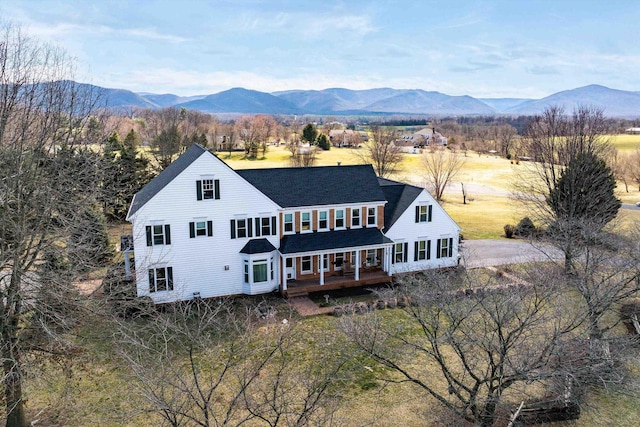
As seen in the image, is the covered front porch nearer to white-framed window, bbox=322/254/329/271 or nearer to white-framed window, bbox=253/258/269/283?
white-framed window, bbox=322/254/329/271

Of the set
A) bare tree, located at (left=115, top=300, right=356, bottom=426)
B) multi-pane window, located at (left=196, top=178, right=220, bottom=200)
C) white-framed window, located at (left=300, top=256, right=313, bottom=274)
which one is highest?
multi-pane window, located at (left=196, top=178, right=220, bottom=200)

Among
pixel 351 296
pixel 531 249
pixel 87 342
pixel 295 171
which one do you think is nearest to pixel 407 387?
pixel 351 296

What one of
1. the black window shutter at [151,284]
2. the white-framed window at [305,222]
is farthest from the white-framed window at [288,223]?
the black window shutter at [151,284]

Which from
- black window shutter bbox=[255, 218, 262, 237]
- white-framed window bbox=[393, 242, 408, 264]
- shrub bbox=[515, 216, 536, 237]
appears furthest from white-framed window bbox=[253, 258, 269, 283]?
shrub bbox=[515, 216, 536, 237]

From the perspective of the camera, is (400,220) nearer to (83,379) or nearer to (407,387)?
(407,387)

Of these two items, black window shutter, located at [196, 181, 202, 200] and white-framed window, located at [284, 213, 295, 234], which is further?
white-framed window, located at [284, 213, 295, 234]

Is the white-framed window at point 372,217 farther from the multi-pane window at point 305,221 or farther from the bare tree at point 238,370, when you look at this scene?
the bare tree at point 238,370

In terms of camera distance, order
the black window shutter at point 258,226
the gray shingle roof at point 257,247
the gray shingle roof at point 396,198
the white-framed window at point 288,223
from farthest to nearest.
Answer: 1. the gray shingle roof at point 396,198
2. the white-framed window at point 288,223
3. the black window shutter at point 258,226
4. the gray shingle roof at point 257,247
